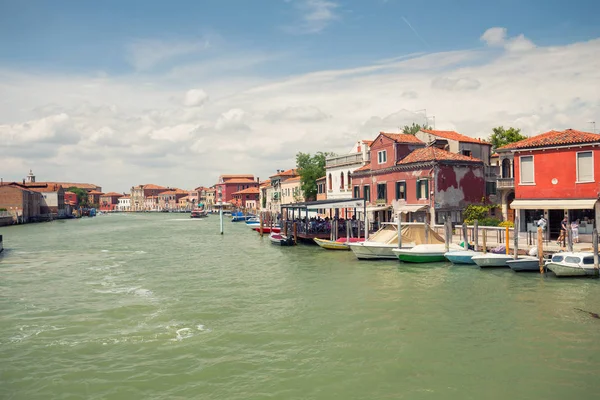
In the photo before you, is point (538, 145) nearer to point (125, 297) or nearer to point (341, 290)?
point (341, 290)

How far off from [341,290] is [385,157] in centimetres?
2362

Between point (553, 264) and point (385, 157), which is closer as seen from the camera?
point (553, 264)

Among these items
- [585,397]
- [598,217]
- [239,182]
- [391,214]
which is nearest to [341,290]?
[585,397]

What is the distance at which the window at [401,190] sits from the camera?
39.5 meters

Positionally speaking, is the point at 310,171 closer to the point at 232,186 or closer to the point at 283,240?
the point at 283,240

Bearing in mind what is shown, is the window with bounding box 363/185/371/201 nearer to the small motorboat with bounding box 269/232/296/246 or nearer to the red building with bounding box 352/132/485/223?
the red building with bounding box 352/132/485/223

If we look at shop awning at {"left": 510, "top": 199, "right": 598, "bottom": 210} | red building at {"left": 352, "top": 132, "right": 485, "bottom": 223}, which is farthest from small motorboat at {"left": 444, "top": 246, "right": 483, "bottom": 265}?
red building at {"left": 352, "top": 132, "right": 485, "bottom": 223}

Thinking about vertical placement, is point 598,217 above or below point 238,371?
above

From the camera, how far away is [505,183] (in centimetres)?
3672

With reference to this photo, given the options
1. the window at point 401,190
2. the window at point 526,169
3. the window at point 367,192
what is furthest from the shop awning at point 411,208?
the window at point 526,169

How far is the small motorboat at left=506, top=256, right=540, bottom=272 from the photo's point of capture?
22172 mm

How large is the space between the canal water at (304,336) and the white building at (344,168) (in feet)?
86.2

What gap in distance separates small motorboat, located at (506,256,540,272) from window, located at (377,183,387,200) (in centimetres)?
1968

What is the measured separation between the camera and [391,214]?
41.5m
